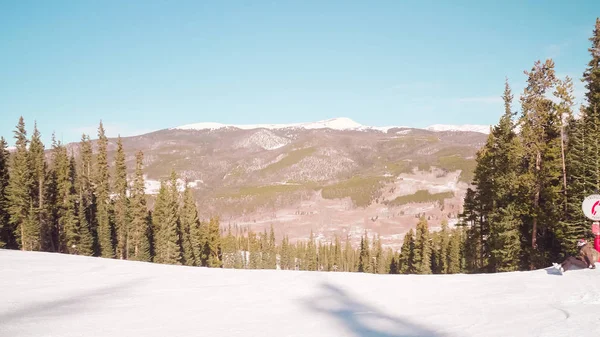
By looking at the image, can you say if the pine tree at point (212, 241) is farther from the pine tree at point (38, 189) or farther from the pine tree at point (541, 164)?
the pine tree at point (541, 164)

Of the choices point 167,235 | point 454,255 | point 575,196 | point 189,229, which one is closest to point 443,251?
point 454,255

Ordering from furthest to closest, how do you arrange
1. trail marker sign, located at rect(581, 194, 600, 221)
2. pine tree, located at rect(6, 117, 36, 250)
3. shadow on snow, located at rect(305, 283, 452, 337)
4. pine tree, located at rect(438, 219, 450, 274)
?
pine tree, located at rect(438, 219, 450, 274), pine tree, located at rect(6, 117, 36, 250), trail marker sign, located at rect(581, 194, 600, 221), shadow on snow, located at rect(305, 283, 452, 337)

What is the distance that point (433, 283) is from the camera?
47.1 ft

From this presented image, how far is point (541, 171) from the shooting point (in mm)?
29578

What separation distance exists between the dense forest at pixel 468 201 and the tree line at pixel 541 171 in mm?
79

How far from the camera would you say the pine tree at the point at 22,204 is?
152 ft

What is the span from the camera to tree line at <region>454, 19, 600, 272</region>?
2783cm

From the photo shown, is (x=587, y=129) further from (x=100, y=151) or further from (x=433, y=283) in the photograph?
(x=100, y=151)

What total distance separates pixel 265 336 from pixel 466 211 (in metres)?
35.8

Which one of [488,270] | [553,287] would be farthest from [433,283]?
[488,270]

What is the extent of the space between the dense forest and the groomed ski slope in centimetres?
1626

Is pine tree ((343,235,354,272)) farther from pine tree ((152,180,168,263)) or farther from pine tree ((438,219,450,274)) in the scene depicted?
pine tree ((152,180,168,263))

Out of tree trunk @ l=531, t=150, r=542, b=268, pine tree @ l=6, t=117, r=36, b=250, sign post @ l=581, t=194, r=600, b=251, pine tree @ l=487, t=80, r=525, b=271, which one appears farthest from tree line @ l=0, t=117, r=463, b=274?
sign post @ l=581, t=194, r=600, b=251

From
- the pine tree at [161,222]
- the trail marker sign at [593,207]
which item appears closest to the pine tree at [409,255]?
the pine tree at [161,222]
